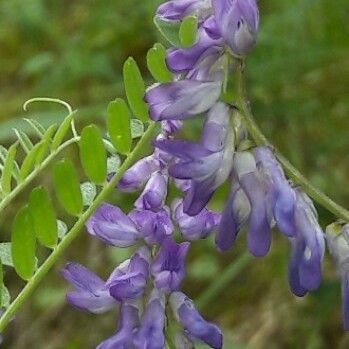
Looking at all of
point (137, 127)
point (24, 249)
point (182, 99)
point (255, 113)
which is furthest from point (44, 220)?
point (255, 113)

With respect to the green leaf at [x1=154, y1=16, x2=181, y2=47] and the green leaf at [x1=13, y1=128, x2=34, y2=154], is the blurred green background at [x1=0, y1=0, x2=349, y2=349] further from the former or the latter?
the green leaf at [x1=154, y1=16, x2=181, y2=47]

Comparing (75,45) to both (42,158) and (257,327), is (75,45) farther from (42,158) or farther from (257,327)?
(42,158)

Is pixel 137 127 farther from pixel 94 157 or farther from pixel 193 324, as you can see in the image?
pixel 193 324

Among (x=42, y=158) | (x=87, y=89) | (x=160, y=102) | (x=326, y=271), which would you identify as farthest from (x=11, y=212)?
(x=160, y=102)

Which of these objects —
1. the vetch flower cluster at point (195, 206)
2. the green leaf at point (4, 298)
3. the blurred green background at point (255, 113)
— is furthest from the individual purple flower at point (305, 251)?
the blurred green background at point (255, 113)

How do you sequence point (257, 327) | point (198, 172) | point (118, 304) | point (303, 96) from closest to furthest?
point (198, 172) < point (118, 304) < point (303, 96) < point (257, 327)

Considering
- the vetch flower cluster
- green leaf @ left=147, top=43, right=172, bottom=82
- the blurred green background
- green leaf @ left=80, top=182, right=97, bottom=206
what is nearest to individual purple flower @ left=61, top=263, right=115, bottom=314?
the vetch flower cluster

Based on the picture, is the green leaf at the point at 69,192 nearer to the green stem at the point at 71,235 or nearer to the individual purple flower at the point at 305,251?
the green stem at the point at 71,235
